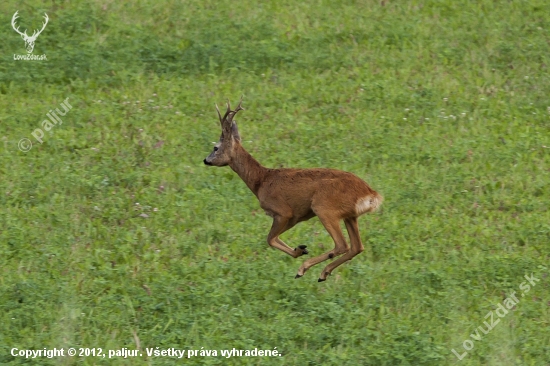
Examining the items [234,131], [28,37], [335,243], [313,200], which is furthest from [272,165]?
[28,37]

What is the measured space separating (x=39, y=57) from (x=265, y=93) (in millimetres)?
3422

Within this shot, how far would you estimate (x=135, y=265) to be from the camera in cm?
950

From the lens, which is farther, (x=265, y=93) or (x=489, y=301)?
(x=265, y=93)

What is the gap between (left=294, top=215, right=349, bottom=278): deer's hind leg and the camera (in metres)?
9.05

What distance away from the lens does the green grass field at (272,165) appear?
333 inches

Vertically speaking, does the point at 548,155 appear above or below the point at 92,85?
below

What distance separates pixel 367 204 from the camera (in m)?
9.10

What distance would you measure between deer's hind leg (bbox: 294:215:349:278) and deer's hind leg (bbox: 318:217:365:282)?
0.26 ft

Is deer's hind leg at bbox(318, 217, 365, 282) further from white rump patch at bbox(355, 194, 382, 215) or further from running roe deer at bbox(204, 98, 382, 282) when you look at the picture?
white rump patch at bbox(355, 194, 382, 215)

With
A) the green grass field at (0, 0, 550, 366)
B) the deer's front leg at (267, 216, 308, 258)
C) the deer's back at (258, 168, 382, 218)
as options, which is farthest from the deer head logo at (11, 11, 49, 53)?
the deer's front leg at (267, 216, 308, 258)

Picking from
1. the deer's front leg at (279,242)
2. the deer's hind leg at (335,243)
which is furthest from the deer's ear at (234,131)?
the deer's hind leg at (335,243)

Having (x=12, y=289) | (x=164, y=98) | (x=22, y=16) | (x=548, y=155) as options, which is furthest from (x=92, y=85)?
(x=548, y=155)

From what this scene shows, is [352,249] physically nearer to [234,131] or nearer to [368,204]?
[368,204]

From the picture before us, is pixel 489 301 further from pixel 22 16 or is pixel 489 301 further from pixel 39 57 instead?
pixel 22 16
